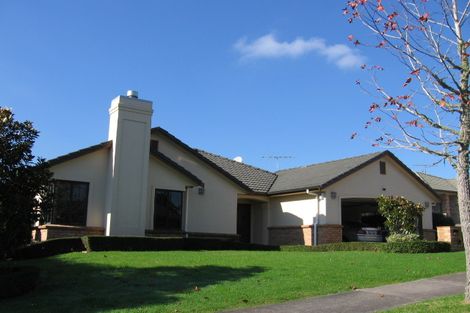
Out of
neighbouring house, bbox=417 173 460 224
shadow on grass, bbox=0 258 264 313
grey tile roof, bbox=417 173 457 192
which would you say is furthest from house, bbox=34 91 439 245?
grey tile roof, bbox=417 173 457 192

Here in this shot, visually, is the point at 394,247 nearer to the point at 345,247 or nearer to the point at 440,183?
the point at 345,247

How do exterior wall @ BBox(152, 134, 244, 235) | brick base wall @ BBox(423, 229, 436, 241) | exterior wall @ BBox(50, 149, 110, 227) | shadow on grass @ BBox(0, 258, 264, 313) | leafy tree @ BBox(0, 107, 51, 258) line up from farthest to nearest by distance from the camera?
brick base wall @ BBox(423, 229, 436, 241) → exterior wall @ BBox(152, 134, 244, 235) → exterior wall @ BBox(50, 149, 110, 227) → leafy tree @ BBox(0, 107, 51, 258) → shadow on grass @ BBox(0, 258, 264, 313)

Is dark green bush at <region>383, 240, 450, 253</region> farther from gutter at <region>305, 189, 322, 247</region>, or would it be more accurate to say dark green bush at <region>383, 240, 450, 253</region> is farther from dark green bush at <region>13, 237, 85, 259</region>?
dark green bush at <region>13, 237, 85, 259</region>

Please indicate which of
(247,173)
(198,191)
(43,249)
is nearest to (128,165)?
(43,249)

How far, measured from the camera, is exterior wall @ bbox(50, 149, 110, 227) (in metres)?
20.9

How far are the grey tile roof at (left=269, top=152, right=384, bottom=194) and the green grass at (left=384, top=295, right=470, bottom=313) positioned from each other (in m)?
15.6

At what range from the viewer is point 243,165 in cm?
3152

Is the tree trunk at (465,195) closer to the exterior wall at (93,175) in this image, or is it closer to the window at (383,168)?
the exterior wall at (93,175)

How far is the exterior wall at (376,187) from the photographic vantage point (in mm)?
25562

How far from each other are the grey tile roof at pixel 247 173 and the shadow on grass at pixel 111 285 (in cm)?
1491

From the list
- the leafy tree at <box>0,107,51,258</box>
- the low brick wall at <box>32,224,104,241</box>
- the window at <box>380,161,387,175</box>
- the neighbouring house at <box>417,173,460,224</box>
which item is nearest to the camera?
the leafy tree at <box>0,107,51,258</box>

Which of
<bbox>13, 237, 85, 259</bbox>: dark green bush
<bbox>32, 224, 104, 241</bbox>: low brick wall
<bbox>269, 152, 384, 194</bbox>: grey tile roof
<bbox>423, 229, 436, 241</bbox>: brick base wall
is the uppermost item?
<bbox>269, 152, 384, 194</bbox>: grey tile roof

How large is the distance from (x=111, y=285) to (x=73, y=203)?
996cm

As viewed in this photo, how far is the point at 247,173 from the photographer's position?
30453 millimetres
